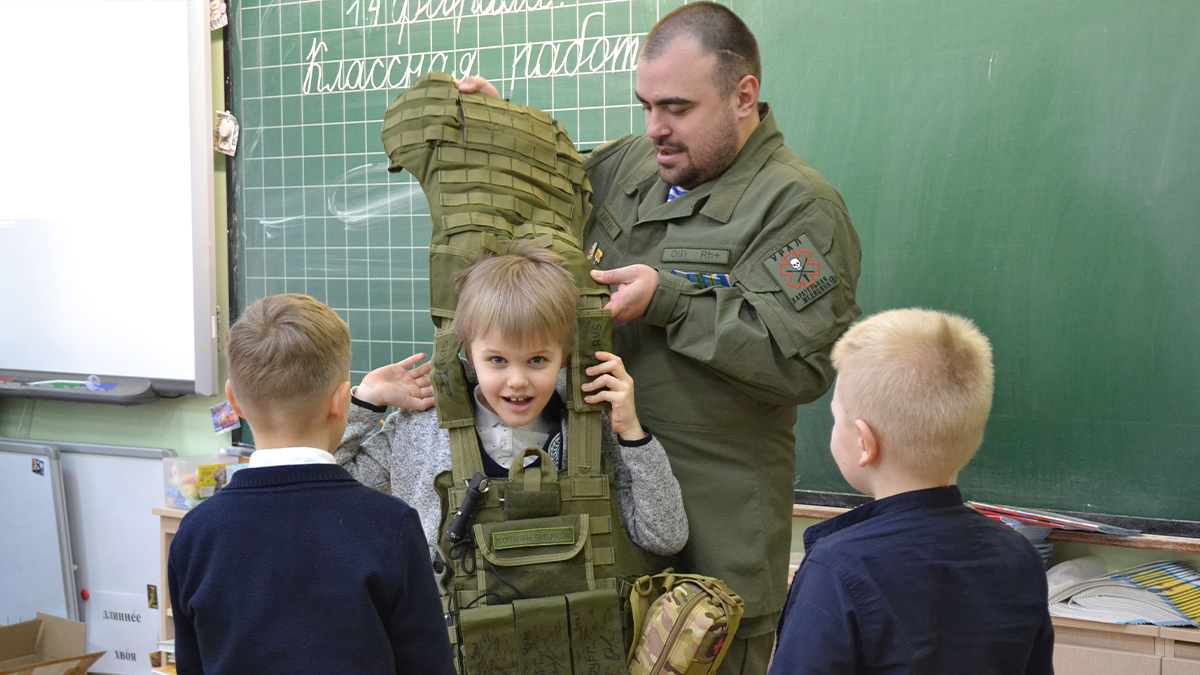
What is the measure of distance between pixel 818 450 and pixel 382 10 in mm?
1973

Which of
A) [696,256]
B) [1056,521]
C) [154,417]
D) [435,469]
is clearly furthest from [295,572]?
[154,417]

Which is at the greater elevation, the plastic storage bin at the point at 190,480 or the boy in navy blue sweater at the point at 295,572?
the boy in navy blue sweater at the point at 295,572

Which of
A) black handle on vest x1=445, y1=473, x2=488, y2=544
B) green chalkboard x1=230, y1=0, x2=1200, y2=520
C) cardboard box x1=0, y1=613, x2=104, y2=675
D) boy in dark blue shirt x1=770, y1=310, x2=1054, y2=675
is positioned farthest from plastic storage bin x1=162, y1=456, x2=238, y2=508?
boy in dark blue shirt x1=770, y1=310, x2=1054, y2=675

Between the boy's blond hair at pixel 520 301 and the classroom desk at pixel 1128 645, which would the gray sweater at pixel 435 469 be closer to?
the boy's blond hair at pixel 520 301

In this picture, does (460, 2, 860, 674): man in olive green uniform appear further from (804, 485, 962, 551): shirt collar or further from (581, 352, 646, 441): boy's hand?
(804, 485, 962, 551): shirt collar

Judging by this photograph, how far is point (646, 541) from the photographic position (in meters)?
1.66

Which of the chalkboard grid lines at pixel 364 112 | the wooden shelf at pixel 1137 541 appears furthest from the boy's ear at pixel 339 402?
the chalkboard grid lines at pixel 364 112

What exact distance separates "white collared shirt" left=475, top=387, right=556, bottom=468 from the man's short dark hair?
78 centimetres

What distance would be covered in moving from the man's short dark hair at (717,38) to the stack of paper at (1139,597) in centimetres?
146

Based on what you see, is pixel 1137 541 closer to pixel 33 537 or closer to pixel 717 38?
pixel 717 38

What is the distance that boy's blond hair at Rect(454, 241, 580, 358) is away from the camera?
4.99 ft

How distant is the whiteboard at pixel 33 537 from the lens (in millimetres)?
3510

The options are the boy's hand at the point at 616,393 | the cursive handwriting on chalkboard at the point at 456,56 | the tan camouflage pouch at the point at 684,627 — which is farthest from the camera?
the cursive handwriting on chalkboard at the point at 456,56

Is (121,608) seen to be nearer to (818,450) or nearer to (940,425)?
(818,450)
